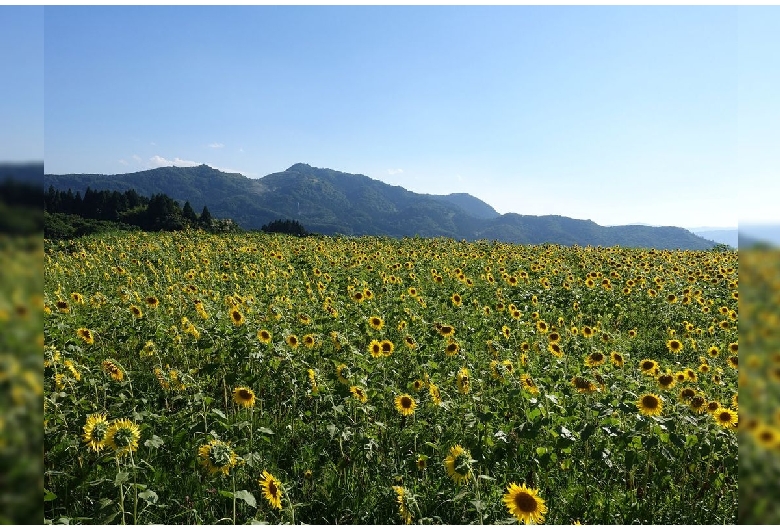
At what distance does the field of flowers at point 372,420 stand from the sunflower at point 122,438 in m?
0.01

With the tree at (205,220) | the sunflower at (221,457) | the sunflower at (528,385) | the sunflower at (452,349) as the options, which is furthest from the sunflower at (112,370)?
the tree at (205,220)

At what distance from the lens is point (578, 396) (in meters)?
5.05

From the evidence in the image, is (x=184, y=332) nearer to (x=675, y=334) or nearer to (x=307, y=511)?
(x=307, y=511)

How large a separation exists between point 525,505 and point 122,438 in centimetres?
246

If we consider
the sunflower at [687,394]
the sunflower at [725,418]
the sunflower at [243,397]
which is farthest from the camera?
the sunflower at [687,394]

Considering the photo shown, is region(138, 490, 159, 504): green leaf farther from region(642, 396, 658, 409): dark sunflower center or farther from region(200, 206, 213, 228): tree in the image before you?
region(200, 206, 213, 228): tree

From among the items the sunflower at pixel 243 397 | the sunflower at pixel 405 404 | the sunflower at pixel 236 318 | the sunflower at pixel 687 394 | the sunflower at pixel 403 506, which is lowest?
the sunflower at pixel 403 506

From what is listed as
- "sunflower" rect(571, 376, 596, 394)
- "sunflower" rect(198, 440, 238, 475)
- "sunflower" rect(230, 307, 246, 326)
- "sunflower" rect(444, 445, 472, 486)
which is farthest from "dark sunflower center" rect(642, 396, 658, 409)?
"sunflower" rect(230, 307, 246, 326)

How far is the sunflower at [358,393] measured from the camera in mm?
4243

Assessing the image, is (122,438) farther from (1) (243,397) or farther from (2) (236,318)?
(2) (236,318)

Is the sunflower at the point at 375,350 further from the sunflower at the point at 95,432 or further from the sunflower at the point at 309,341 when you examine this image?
the sunflower at the point at 95,432

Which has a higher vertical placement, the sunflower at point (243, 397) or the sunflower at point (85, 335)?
the sunflower at point (85, 335)

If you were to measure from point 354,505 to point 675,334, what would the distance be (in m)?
7.56

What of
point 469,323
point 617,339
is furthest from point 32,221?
point 617,339
